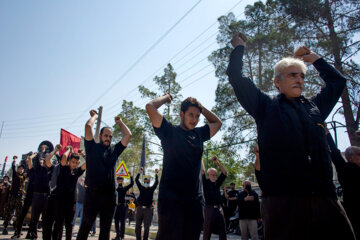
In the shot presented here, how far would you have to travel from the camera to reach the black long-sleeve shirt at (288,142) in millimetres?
1767

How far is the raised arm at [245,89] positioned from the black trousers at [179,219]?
4.08ft

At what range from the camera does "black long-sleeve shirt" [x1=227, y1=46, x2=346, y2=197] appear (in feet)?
5.80

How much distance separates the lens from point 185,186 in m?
2.90

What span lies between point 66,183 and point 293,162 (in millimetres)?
4801

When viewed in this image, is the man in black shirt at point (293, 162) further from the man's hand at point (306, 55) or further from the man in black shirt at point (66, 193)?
the man in black shirt at point (66, 193)

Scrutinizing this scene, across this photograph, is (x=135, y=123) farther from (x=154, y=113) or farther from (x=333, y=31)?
(x=154, y=113)

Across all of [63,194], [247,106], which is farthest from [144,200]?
[247,106]

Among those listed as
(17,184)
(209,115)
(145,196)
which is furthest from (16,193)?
(209,115)

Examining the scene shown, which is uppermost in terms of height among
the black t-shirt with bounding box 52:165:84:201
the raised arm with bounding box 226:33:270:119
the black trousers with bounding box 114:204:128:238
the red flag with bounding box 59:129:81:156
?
the red flag with bounding box 59:129:81:156

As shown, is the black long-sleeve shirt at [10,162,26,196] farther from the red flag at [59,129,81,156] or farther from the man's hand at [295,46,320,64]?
the man's hand at [295,46,320,64]

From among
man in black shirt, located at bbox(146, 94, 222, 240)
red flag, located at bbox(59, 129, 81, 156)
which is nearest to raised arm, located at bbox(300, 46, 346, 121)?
man in black shirt, located at bbox(146, 94, 222, 240)

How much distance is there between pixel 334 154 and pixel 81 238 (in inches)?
150

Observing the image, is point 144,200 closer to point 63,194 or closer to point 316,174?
point 63,194

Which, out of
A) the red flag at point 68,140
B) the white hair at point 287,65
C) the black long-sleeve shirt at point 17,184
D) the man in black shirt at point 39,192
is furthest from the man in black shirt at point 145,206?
the red flag at point 68,140
